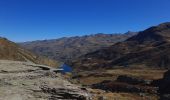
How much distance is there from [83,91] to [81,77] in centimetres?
16738

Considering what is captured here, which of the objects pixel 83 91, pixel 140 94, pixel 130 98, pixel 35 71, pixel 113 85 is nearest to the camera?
pixel 83 91

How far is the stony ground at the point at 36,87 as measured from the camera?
1296 centimetres

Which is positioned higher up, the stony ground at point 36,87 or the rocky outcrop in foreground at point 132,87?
the stony ground at point 36,87

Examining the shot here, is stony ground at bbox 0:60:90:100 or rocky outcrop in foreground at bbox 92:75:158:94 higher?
stony ground at bbox 0:60:90:100

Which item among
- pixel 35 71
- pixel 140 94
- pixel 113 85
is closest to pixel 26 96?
pixel 35 71

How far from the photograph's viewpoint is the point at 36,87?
13.6m

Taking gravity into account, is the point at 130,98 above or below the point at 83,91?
below

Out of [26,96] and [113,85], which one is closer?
[26,96]

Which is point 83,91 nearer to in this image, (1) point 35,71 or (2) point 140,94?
(1) point 35,71

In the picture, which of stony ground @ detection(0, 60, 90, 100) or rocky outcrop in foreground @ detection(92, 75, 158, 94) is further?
rocky outcrop in foreground @ detection(92, 75, 158, 94)

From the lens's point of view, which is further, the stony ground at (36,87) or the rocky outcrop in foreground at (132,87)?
the rocky outcrop in foreground at (132,87)

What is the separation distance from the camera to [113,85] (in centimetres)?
11850

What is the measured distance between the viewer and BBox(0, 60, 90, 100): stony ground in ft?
42.5

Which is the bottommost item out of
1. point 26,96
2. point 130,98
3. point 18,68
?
point 130,98
